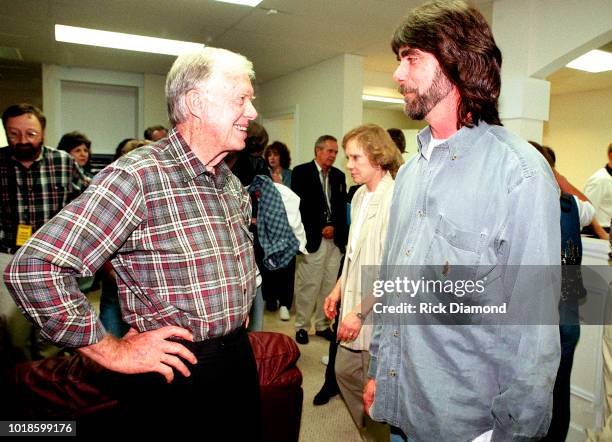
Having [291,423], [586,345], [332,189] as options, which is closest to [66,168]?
[291,423]

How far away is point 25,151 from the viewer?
8.28 feet

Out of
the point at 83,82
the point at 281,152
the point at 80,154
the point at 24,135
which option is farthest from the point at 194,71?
the point at 83,82

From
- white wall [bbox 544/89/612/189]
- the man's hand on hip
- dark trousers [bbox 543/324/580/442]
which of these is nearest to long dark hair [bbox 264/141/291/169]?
the man's hand on hip

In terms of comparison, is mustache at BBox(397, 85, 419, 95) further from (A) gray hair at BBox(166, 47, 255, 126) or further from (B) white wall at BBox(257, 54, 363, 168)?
(B) white wall at BBox(257, 54, 363, 168)

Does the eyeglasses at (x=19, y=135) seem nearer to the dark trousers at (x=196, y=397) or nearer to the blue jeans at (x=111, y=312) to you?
the blue jeans at (x=111, y=312)

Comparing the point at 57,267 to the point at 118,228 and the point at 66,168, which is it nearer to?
the point at 118,228

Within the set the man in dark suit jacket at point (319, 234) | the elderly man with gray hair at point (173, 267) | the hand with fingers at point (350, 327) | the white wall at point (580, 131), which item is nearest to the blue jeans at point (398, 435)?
the elderly man with gray hair at point (173, 267)

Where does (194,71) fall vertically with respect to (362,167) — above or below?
above

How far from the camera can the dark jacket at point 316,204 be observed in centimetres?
394

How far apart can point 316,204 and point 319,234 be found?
27 centimetres

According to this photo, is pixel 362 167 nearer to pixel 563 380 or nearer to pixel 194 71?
pixel 194 71

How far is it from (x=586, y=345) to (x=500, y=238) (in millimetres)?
1924

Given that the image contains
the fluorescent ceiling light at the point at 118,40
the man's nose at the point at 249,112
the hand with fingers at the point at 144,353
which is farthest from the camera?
the fluorescent ceiling light at the point at 118,40

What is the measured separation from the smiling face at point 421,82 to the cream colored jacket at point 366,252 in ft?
2.65
